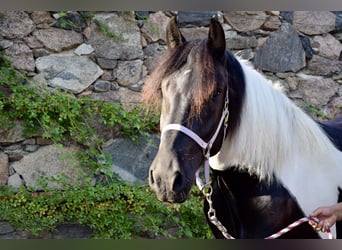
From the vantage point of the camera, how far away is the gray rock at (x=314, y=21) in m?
2.93

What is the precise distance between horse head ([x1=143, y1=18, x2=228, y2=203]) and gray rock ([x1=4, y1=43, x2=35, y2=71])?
4.96 ft

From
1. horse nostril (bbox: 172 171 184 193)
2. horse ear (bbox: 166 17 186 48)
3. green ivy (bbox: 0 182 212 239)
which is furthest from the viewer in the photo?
green ivy (bbox: 0 182 212 239)

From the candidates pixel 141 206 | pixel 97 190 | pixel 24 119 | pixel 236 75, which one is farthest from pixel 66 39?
pixel 236 75

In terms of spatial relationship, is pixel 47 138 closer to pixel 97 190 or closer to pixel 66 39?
pixel 97 190

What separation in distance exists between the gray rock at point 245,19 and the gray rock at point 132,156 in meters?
0.89

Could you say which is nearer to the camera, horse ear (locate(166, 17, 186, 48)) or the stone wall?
horse ear (locate(166, 17, 186, 48))

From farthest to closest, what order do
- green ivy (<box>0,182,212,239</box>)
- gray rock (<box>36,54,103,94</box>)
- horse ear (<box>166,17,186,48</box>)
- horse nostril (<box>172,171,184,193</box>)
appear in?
gray rock (<box>36,54,103,94</box>)
green ivy (<box>0,182,212,239</box>)
horse ear (<box>166,17,186,48</box>)
horse nostril (<box>172,171,184,193</box>)

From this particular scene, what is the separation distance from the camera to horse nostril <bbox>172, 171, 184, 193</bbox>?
124cm

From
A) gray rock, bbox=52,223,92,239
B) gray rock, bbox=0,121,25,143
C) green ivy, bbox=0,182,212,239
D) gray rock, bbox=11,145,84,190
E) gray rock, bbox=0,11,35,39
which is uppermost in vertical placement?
gray rock, bbox=0,11,35,39

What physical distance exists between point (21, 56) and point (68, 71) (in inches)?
11.2

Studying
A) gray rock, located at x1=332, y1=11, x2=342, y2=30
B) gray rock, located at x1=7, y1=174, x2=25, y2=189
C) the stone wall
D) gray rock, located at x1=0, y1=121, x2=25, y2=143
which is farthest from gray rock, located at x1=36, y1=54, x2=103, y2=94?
gray rock, located at x1=332, y1=11, x2=342, y2=30

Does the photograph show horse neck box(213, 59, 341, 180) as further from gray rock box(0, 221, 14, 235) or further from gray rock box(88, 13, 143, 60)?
gray rock box(0, 221, 14, 235)

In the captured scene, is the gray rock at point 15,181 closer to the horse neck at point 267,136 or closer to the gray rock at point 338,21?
the horse neck at point 267,136
